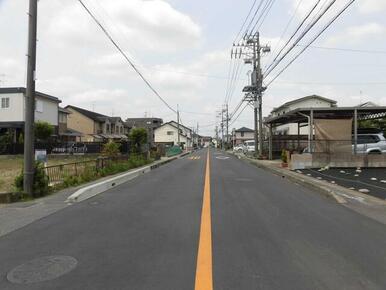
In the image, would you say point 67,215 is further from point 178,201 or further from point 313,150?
point 313,150

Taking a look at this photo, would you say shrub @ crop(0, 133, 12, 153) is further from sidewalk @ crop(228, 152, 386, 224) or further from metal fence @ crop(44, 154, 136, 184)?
sidewalk @ crop(228, 152, 386, 224)

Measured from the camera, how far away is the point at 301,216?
8.99m

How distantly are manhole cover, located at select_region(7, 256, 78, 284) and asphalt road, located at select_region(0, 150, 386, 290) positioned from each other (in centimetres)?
5

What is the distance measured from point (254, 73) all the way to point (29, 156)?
31.9 m

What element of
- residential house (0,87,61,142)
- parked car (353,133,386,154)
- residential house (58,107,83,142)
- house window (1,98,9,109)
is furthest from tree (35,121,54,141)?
parked car (353,133,386,154)

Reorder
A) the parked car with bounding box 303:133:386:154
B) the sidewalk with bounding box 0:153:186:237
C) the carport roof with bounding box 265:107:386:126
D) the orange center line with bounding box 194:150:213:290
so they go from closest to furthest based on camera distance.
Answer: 1. the orange center line with bounding box 194:150:213:290
2. the sidewalk with bounding box 0:153:186:237
3. the carport roof with bounding box 265:107:386:126
4. the parked car with bounding box 303:133:386:154

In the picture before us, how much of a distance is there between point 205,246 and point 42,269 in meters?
2.39

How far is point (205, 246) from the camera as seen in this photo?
627cm

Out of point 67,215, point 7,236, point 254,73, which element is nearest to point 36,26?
point 67,215

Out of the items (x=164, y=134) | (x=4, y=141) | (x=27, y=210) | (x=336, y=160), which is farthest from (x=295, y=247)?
(x=164, y=134)

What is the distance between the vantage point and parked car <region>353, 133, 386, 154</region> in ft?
83.6

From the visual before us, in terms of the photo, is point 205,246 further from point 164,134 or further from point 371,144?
point 164,134

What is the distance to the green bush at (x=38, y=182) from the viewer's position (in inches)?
475

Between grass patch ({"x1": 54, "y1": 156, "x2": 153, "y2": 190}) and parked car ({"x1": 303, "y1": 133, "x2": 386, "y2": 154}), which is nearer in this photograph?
grass patch ({"x1": 54, "y1": 156, "x2": 153, "y2": 190})
